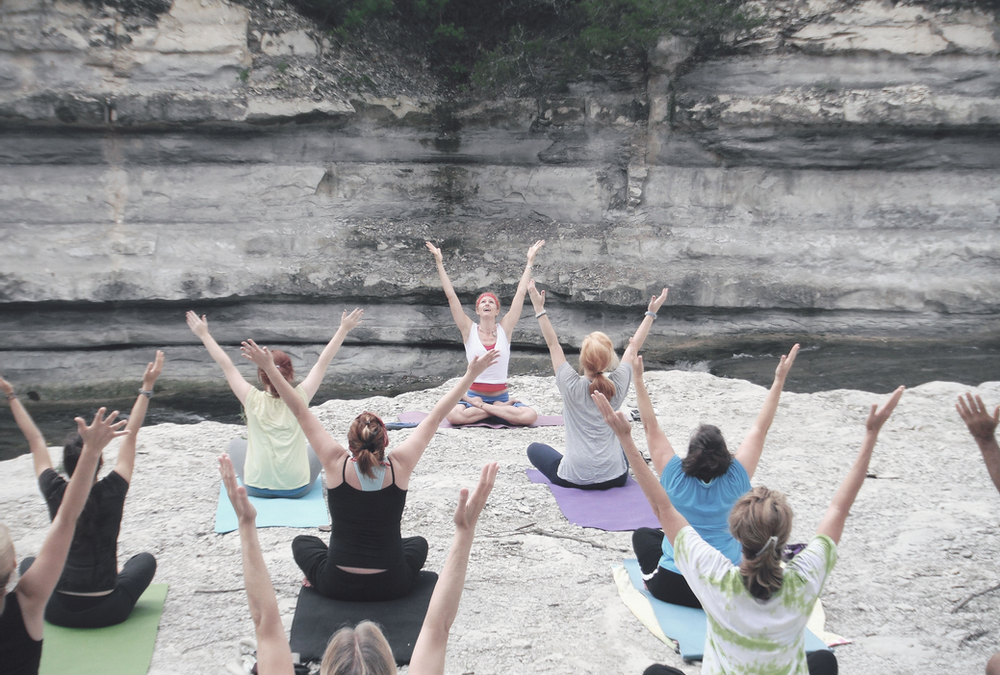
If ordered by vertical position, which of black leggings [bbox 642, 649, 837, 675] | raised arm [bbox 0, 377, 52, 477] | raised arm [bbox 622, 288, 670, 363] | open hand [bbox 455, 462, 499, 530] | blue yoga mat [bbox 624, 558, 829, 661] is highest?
raised arm [bbox 622, 288, 670, 363]

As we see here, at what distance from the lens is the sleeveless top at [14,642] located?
2.42 metres

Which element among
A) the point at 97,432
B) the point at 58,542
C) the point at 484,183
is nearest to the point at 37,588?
the point at 58,542

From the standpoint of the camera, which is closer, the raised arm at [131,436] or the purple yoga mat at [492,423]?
the raised arm at [131,436]

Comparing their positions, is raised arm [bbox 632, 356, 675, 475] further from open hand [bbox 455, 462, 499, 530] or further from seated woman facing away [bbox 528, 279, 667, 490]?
open hand [bbox 455, 462, 499, 530]

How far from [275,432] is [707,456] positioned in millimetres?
3084

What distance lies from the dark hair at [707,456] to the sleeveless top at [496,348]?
3.96m

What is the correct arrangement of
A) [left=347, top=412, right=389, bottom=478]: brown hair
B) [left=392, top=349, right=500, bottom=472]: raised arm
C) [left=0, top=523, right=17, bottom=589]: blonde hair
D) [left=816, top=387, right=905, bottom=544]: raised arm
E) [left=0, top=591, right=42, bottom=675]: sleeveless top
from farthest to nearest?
[left=392, top=349, right=500, bottom=472]: raised arm, [left=347, top=412, right=389, bottom=478]: brown hair, [left=816, top=387, right=905, bottom=544]: raised arm, [left=0, top=591, right=42, bottom=675]: sleeveless top, [left=0, top=523, right=17, bottom=589]: blonde hair

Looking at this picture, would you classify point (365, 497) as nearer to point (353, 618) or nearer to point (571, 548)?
point (353, 618)

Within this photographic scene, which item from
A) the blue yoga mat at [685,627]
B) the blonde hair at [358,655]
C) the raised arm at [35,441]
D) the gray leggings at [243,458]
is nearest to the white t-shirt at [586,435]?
the blue yoga mat at [685,627]

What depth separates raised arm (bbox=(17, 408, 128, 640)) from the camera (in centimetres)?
244

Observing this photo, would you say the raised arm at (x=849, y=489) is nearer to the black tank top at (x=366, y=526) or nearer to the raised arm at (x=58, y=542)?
the black tank top at (x=366, y=526)

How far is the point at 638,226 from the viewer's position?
43.4 feet

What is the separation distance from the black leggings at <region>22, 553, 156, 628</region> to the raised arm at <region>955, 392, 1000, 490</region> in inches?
152

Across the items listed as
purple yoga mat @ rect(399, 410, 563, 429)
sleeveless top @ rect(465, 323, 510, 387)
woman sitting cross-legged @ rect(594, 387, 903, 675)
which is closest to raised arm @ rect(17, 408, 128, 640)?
woman sitting cross-legged @ rect(594, 387, 903, 675)
